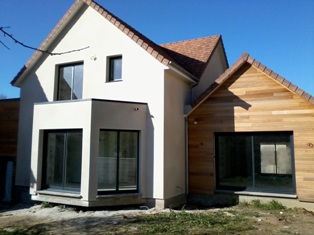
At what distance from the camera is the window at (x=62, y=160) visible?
426 inches

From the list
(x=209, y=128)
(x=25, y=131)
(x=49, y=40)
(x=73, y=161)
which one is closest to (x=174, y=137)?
(x=209, y=128)

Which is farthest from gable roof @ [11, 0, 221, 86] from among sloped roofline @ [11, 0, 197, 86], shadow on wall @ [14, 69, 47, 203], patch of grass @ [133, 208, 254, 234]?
patch of grass @ [133, 208, 254, 234]

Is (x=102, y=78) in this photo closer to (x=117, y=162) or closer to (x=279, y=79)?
(x=117, y=162)

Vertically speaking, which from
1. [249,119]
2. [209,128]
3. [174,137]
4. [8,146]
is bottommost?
[8,146]

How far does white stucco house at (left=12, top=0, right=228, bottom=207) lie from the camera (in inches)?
417

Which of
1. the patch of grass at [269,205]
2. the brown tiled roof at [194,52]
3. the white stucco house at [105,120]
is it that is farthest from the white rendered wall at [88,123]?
the brown tiled roof at [194,52]

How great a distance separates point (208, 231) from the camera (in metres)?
7.79

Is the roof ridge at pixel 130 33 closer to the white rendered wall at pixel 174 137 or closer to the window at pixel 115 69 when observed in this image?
the white rendered wall at pixel 174 137

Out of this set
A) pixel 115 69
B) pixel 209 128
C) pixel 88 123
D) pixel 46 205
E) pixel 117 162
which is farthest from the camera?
pixel 115 69

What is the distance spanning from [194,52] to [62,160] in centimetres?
897

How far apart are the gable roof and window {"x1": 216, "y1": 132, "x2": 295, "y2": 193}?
3.41 m

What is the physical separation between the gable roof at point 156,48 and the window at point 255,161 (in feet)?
11.2

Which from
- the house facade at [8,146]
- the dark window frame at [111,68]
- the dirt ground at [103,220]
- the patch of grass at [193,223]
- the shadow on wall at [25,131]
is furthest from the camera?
the house facade at [8,146]

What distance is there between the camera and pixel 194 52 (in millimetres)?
15938
